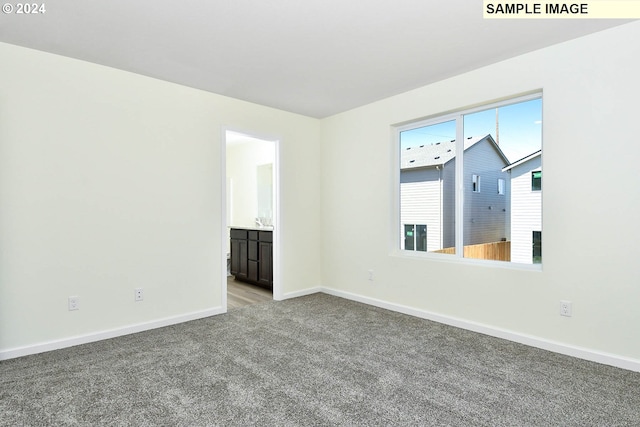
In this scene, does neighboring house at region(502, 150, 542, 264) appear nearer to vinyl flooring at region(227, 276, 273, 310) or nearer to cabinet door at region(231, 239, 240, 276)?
vinyl flooring at region(227, 276, 273, 310)

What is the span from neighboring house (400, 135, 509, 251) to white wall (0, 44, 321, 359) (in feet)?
6.75

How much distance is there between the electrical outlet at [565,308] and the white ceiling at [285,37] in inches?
80.9

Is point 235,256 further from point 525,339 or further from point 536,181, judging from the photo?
point 536,181

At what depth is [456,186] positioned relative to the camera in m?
3.60

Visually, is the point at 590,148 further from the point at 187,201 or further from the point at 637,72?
the point at 187,201

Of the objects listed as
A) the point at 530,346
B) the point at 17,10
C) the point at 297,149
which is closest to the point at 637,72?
the point at 530,346

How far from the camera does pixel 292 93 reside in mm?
3836

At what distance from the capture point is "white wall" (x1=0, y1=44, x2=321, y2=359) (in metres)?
2.72

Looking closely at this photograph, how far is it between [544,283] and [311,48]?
2692 millimetres

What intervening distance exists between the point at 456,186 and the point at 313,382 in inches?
95.2

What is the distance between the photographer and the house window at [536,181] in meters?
3.00

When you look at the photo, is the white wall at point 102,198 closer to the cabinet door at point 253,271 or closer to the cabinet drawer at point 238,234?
the cabinet door at point 253,271

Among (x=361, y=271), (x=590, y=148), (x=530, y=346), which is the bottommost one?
(x=530, y=346)

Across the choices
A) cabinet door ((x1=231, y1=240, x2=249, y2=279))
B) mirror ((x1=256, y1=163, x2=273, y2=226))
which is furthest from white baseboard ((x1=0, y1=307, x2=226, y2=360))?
mirror ((x1=256, y1=163, x2=273, y2=226))
